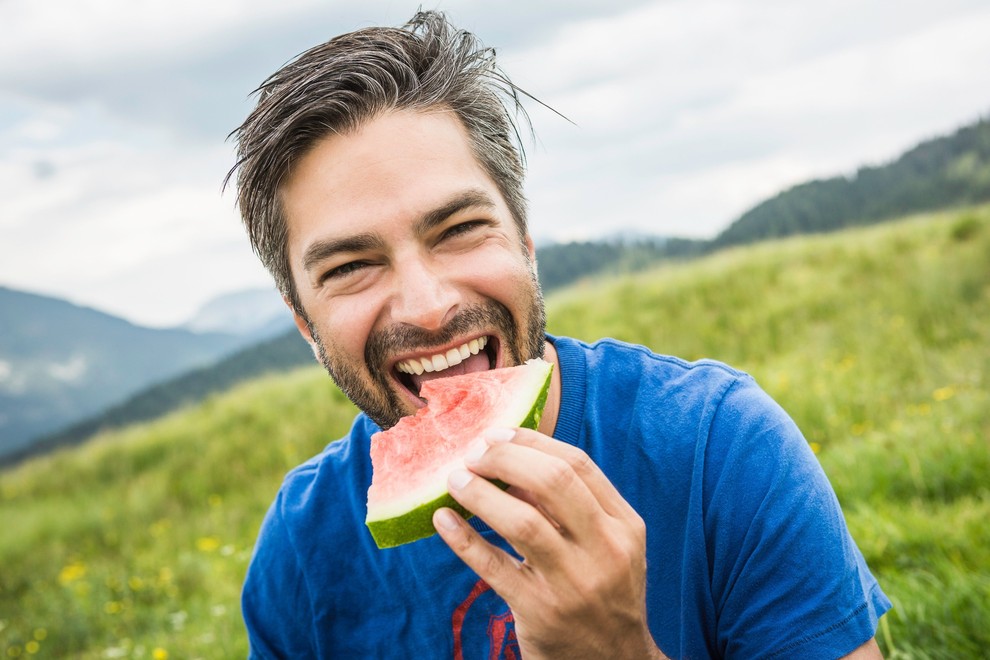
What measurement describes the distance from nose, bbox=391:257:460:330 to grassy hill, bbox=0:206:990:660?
172 centimetres

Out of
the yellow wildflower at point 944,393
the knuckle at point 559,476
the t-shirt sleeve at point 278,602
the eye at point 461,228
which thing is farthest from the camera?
the yellow wildflower at point 944,393

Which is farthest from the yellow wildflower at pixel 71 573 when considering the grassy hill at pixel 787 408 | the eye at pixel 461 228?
the eye at pixel 461 228

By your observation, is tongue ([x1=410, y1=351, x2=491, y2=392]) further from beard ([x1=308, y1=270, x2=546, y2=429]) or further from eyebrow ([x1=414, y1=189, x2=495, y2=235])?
eyebrow ([x1=414, y1=189, x2=495, y2=235])

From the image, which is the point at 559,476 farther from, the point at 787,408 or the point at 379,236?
the point at 787,408

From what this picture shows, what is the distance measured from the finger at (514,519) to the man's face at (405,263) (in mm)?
618

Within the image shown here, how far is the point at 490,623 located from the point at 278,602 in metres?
0.67

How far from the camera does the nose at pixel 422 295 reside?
171cm

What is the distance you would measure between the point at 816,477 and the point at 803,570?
21 centimetres

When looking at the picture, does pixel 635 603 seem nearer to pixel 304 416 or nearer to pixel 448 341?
pixel 448 341

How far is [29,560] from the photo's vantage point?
275 inches

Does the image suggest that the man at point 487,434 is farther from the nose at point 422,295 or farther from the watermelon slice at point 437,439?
the watermelon slice at point 437,439

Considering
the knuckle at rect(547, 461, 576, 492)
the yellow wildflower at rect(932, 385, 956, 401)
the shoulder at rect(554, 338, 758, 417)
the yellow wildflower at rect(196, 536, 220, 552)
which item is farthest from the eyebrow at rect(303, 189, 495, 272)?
the yellow wildflower at rect(196, 536, 220, 552)

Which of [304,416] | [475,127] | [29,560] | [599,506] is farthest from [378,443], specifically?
[304,416]

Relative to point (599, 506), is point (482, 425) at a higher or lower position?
higher
